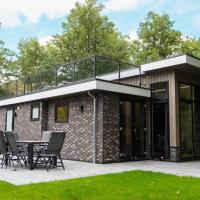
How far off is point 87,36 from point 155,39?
6307mm

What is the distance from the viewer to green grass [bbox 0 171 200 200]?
5.11 metres

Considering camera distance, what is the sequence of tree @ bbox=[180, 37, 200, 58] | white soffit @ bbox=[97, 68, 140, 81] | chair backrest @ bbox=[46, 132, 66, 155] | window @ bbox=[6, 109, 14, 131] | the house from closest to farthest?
chair backrest @ bbox=[46, 132, 66, 155]
the house
white soffit @ bbox=[97, 68, 140, 81]
window @ bbox=[6, 109, 14, 131]
tree @ bbox=[180, 37, 200, 58]

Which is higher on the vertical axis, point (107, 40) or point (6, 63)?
point (107, 40)

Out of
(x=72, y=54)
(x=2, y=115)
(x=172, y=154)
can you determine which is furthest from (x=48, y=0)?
(x=172, y=154)

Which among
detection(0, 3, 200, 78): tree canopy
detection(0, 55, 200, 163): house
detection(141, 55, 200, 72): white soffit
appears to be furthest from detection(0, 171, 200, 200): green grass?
detection(0, 3, 200, 78): tree canopy

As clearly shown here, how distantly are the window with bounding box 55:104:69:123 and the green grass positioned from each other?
5.51 m

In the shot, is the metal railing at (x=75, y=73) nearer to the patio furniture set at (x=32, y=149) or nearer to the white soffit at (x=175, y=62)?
the white soffit at (x=175, y=62)

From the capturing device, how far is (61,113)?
41.0 feet

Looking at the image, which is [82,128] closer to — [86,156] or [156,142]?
[86,156]

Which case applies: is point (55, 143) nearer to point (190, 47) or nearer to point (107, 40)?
point (107, 40)

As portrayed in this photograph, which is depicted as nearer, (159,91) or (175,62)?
(175,62)

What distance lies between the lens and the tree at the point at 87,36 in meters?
26.3

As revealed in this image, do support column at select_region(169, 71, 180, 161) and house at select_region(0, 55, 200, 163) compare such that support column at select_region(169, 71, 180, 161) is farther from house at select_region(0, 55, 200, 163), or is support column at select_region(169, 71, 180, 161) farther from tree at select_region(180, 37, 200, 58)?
tree at select_region(180, 37, 200, 58)

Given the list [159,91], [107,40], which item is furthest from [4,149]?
[107,40]
